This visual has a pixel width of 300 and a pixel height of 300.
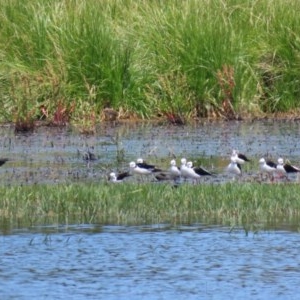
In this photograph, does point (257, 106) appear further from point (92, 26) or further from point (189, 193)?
point (189, 193)

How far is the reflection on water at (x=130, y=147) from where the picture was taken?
17.0 meters

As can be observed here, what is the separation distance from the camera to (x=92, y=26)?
22.7 meters

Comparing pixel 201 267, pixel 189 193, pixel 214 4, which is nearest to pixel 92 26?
pixel 214 4

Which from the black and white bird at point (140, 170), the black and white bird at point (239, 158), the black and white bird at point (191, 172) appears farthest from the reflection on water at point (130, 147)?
the black and white bird at point (191, 172)

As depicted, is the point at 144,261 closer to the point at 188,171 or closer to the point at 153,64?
the point at 188,171

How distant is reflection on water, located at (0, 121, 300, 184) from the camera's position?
17.0 m

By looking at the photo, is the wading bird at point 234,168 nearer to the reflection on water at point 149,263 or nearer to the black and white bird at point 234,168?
the black and white bird at point 234,168

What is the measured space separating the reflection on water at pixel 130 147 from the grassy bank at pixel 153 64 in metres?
0.60

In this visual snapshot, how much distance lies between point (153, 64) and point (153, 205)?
983 cm

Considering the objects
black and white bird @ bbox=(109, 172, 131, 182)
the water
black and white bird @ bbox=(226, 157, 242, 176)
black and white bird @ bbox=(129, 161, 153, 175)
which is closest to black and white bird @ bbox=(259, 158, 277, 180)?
black and white bird @ bbox=(226, 157, 242, 176)

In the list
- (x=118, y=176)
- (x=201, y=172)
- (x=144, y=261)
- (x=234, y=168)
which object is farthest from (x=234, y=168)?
(x=144, y=261)

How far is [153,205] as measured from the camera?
13.3 metres

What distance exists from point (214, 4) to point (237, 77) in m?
2.01

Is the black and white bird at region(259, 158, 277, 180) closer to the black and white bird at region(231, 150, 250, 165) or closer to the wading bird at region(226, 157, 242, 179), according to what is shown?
the wading bird at region(226, 157, 242, 179)
